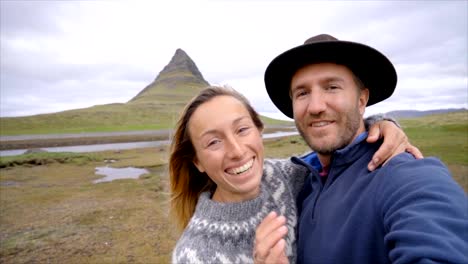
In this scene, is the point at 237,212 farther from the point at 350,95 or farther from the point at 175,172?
the point at 350,95

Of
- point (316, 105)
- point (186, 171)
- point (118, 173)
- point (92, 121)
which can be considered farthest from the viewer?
point (92, 121)

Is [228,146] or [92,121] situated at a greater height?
[228,146]

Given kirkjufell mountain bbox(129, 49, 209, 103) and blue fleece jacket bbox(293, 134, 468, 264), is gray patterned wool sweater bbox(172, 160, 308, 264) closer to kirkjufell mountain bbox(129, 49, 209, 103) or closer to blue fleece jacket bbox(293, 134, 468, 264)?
blue fleece jacket bbox(293, 134, 468, 264)

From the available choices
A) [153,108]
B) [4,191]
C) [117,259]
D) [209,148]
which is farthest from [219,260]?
[153,108]

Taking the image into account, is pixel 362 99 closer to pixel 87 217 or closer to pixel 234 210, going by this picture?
pixel 234 210

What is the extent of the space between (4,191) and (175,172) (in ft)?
53.1

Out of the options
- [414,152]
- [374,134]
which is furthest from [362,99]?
[414,152]

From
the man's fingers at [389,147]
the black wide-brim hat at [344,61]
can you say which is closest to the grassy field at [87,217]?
the black wide-brim hat at [344,61]

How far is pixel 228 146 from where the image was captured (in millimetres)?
2449

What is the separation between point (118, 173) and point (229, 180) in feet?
63.3

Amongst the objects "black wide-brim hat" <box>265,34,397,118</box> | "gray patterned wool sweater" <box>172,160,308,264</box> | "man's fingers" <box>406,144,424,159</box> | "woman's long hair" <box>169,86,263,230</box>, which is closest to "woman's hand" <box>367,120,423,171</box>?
"man's fingers" <box>406,144,424,159</box>

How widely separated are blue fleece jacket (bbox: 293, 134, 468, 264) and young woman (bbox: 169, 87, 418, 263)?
33 cm

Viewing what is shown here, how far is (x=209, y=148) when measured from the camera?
252 centimetres

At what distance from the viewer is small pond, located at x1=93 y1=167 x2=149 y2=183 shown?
59.0ft
